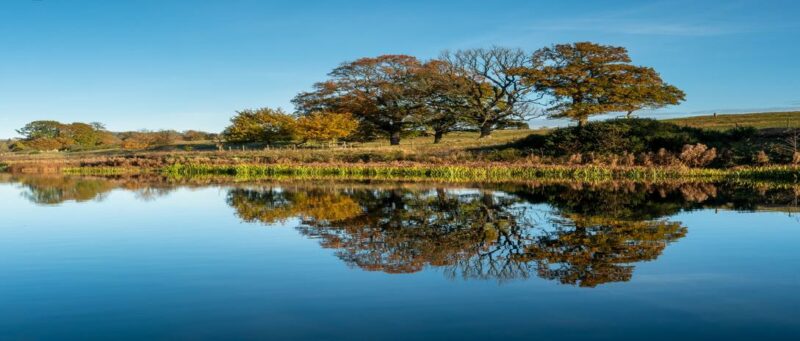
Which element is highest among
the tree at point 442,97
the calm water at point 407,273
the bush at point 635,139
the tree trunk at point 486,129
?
the tree at point 442,97

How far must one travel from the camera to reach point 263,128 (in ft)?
242

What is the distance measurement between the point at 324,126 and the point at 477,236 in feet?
167

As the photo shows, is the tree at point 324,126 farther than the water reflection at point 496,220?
Yes

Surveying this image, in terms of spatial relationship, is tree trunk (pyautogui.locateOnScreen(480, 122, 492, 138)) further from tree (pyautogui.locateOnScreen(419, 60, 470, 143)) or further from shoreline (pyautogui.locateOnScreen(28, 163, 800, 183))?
shoreline (pyautogui.locateOnScreen(28, 163, 800, 183))

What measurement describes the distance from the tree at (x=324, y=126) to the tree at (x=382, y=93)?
12.4 feet

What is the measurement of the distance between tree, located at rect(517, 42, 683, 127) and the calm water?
4060cm

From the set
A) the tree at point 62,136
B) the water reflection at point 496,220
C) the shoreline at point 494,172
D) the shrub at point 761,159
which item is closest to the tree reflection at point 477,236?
the water reflection at point 496,220

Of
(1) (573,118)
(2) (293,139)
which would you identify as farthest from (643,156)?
(2) (293,139)

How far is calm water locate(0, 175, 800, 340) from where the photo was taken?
24.2 ft

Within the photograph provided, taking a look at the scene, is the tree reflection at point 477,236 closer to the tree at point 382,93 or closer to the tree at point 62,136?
the tree at point 382,93

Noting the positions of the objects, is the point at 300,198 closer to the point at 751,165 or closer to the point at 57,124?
the point at 751,165

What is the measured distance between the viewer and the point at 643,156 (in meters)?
41.7

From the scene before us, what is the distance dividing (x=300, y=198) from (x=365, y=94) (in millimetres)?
45158

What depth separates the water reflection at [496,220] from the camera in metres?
10.9
